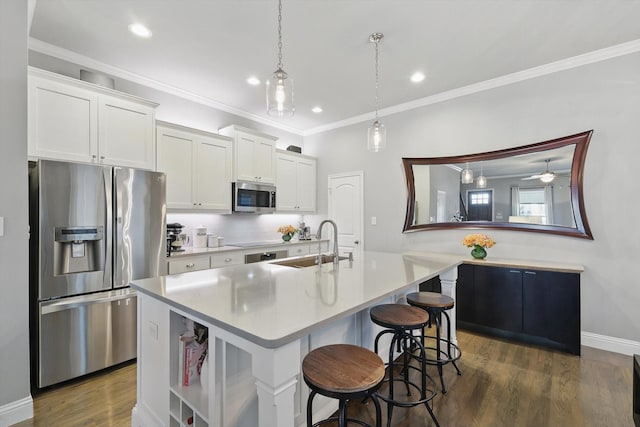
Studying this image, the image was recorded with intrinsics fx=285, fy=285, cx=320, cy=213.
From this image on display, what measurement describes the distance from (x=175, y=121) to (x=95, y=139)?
1223 mm

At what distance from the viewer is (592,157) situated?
9.64 ft

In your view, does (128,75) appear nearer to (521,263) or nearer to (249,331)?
(249,331)

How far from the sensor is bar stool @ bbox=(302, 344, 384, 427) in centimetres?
112

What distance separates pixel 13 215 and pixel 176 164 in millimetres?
1712

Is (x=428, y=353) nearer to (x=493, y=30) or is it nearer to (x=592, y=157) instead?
(x=592, y=157)

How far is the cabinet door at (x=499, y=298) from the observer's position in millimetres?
3029

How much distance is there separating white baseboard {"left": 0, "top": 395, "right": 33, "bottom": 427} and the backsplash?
2.09 m

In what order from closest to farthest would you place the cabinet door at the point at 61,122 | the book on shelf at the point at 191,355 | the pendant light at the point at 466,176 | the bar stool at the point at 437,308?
the book on shelf at the point at 191,355
the bar stool at the point at 437,308
the cabinet door at the point at 61,122
the pendant light at the point at 466,176

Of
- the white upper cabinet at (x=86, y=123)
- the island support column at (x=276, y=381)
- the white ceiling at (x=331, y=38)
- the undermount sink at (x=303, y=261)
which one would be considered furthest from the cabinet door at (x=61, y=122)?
the island support column at (x=276, y=381)

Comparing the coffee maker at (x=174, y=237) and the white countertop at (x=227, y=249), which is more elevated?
the coffee maker at (x=174, y=237)

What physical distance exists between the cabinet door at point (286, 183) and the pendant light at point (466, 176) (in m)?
2.63

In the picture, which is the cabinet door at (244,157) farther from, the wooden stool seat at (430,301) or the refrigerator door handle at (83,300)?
the wooden stool seat at (430,301)

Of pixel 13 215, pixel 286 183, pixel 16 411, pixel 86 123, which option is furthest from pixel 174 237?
pixel 286 183

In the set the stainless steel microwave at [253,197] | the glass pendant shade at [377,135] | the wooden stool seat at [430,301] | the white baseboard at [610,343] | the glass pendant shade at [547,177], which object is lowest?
the white baseboard at [610,343]
